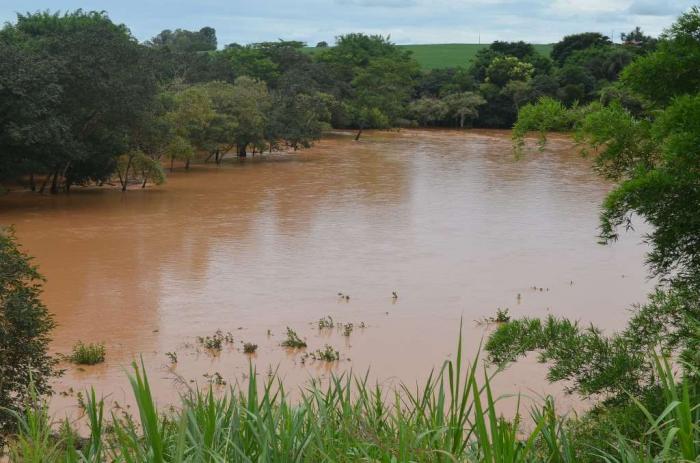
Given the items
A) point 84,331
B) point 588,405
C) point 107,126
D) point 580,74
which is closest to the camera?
point 588,405

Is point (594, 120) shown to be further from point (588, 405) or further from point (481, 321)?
point (481, 321)

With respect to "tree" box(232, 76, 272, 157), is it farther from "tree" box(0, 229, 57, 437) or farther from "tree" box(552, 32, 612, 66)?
"tree" box(552, 32, 612, 66)

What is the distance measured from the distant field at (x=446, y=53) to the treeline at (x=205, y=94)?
18986 mm

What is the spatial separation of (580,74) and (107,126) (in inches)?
1498

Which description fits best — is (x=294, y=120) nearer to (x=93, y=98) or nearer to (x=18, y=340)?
(x=93, y=98)

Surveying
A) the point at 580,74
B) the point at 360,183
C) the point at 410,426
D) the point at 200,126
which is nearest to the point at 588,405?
the point at 410,426

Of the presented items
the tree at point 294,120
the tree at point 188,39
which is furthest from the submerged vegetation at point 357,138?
the tree at point 188,39

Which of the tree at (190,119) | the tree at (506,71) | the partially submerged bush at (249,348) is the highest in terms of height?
the tree at (506,71)

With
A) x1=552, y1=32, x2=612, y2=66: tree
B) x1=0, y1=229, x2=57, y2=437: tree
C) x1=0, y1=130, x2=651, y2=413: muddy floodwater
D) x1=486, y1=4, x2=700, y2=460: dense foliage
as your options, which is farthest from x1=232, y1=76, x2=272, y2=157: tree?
x1=552, y1=32, x2=612, y2=66: tree

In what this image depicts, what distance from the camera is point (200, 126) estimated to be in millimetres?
32188

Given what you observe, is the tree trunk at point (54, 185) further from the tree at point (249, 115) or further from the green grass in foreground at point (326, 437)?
the green grass in foreground at point (326, 437)

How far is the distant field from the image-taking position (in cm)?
9256

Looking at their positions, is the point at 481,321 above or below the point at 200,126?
below

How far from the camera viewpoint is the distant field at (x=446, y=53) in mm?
92556
